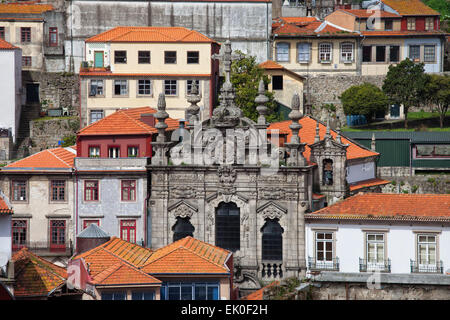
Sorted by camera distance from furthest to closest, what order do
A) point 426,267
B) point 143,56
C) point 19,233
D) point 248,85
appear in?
1. point 143,56
2. point 248,85
3. point 19,233
4. point 426,267

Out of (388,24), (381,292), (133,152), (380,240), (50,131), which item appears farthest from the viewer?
(388,24)

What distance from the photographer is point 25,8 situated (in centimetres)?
10869

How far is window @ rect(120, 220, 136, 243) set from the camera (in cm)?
7438

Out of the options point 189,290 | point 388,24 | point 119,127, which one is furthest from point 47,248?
point 388,24

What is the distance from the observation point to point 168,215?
243 feet

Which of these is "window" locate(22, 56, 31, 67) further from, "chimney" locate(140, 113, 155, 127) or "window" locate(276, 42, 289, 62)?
"chimney" locate(140, 113, 155, 127)

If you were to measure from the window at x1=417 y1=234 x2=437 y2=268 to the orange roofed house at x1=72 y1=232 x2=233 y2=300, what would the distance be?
10.7 m

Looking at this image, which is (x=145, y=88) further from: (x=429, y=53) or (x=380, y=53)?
(x=429, y=53)

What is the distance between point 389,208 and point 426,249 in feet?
11.0

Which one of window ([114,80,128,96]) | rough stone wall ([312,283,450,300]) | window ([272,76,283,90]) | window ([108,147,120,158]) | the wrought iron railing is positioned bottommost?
rough stone wall ([312,283,450,300])

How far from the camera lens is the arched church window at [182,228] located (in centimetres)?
7400

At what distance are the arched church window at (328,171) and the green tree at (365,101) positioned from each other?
25.2 meters

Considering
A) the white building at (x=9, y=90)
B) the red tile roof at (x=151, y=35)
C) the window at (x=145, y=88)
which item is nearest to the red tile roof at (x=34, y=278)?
the window at (x=145, y=88)

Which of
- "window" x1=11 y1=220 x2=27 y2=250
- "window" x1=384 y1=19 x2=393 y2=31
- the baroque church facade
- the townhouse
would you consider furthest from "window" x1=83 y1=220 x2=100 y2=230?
"window" x1=384 y1=19 x2=393 y2=31
